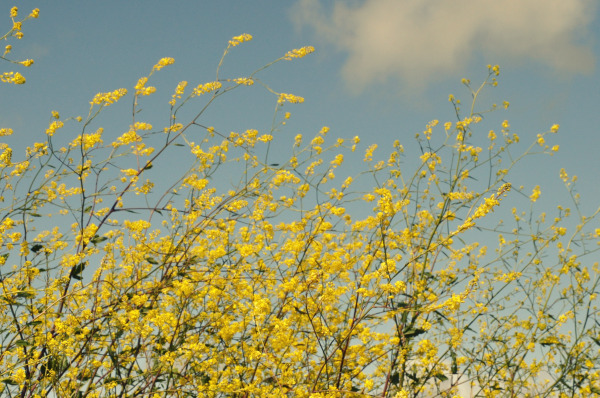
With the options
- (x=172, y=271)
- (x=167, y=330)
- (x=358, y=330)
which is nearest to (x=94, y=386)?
(x=167, y=330)

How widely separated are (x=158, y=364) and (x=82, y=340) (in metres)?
0.48

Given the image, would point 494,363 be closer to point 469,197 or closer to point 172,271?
point 469,197

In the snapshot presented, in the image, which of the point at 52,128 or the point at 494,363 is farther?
the point at 494,363

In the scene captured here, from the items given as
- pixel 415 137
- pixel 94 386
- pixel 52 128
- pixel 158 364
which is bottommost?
pixel 94 386

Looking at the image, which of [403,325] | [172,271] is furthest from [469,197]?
[172,271]

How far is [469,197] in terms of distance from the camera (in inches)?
154

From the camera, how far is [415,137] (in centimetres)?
447

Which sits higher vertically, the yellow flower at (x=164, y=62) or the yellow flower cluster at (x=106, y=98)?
the yellow flower at (x=164, y=62)

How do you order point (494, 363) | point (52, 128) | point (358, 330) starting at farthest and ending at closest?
point (494, 363)
point (52, 128)
point (358, 330)

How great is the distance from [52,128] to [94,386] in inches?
69.2

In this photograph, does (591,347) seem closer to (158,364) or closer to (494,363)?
(494,363)

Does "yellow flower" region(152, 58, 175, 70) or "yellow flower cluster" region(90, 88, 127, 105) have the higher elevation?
"yellow flower" region(152, 58, 175, 70)

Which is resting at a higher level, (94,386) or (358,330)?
(358,330)

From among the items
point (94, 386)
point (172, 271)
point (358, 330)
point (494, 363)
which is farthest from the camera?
point (494, 363)
